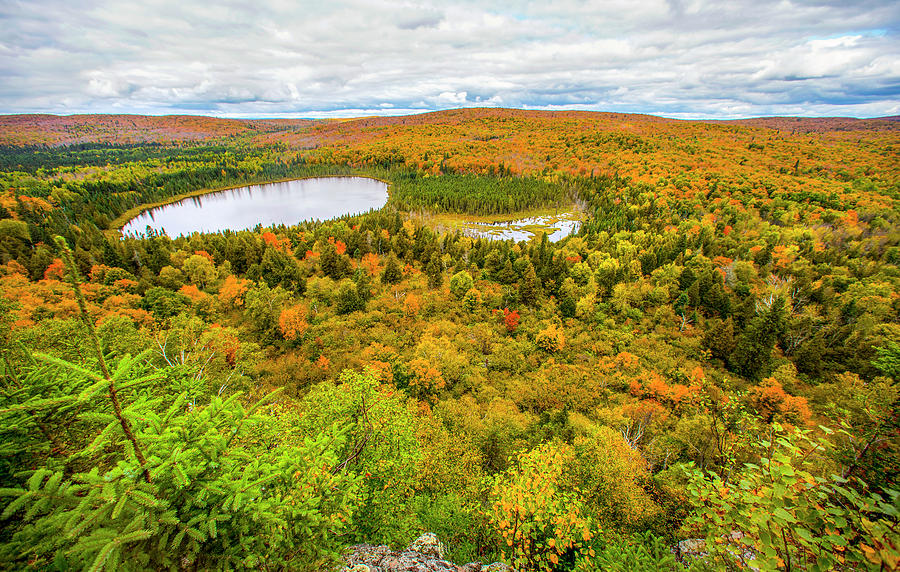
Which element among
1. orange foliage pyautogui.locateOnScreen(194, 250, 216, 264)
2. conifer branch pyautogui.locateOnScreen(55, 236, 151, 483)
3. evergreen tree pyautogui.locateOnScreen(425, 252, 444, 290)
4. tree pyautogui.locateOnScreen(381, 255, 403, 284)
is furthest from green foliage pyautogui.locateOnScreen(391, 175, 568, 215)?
conifer branch pyautogui.locateOnScreen(55, 236, 151, 483)

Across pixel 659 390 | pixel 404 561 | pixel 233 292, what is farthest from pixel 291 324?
pixel 659 390

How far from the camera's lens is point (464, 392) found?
4081 centimetres

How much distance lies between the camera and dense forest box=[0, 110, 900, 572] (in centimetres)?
536

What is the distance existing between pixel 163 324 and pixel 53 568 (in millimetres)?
51896

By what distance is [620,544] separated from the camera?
16031 mm

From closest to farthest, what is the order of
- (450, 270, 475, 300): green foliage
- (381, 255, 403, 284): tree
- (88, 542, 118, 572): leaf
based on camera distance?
(88, 542, 118, 572): leaf
(450, 270, 475, 300): green foliage
(381, 255, 403, 284): tree

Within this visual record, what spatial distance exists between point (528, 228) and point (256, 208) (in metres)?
120

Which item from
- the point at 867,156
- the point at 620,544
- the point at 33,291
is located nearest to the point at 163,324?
the point at 33,291

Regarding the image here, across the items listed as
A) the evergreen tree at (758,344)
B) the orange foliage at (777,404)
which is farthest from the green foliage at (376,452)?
the evergreen tree at (758,344)

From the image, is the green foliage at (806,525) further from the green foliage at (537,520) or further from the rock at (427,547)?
the green foliage at (537,520)

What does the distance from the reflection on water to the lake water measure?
48.7 m

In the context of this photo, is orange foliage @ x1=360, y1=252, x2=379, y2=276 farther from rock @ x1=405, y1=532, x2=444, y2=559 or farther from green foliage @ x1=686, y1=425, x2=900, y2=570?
green foliage @ x1=686, y1=425, x2=900, y2=570

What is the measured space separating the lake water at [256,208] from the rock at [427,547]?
122m

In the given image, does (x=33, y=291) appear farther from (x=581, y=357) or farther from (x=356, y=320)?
(x=581, y=357)
